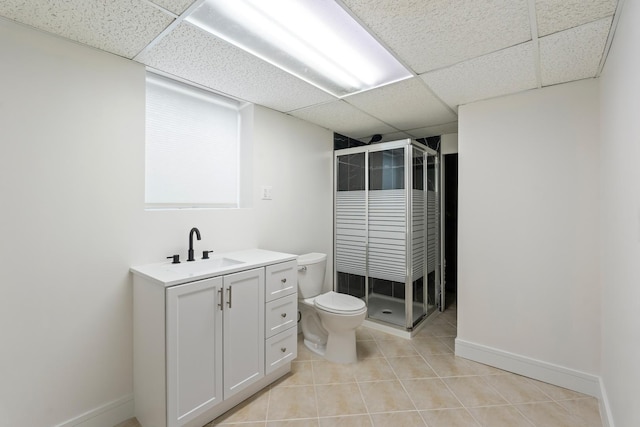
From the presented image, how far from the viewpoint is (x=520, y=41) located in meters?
1.53

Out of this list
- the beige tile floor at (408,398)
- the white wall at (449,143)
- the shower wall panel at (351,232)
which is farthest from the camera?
the white wall at (449,143)

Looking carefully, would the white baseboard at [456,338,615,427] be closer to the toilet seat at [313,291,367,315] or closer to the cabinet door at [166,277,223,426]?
the toilet seat at [313,291,367,315]

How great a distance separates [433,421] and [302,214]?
197 cm

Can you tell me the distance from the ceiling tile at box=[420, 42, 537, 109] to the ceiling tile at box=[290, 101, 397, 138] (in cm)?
76

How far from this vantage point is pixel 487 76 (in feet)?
6.36

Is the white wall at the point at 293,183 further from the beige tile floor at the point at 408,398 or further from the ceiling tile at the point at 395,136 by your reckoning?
the beige tile floor at the point at 408,398

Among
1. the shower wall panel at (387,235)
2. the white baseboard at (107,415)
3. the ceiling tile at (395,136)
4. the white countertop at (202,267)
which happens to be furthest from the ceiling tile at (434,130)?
the white baseboard at (107,415)

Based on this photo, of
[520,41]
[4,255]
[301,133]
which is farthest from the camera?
[301,133]

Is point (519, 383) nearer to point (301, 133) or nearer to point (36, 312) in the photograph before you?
point (301, 133)

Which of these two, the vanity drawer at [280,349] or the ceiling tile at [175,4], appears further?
the vanity drawer at [280,349]

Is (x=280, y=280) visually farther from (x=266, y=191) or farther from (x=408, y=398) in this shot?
(x=408, y=398)

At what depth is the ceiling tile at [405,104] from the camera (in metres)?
2.17

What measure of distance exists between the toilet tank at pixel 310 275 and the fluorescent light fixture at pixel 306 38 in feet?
4.97

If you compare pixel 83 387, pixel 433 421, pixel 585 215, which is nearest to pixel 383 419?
pixel 433 421
